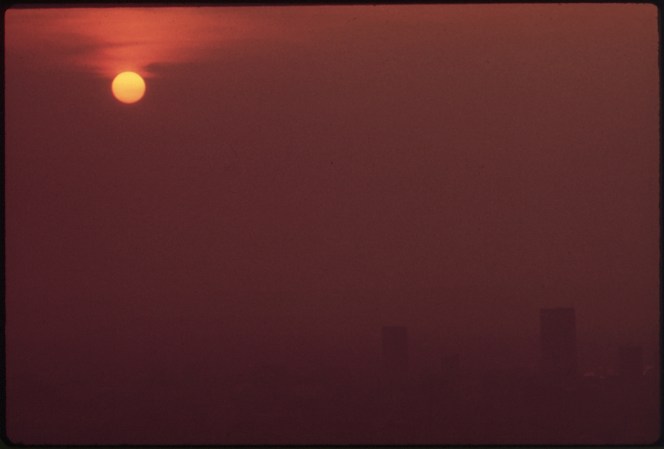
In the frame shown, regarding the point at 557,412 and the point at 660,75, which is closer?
the point at 660,75

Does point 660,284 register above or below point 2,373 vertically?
above

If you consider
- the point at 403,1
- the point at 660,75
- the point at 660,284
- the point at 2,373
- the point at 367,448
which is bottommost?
the point at 367,448

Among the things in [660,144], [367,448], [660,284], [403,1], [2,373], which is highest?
[403,1]

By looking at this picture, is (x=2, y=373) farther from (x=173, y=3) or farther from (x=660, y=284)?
(x=660, y=284)

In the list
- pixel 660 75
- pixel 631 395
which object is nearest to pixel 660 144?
pixel 660 75

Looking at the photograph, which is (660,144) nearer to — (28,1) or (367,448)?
(367,448)


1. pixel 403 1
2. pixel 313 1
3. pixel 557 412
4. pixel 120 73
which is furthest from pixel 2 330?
pixel 557 412

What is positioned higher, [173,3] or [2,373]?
[173,3]

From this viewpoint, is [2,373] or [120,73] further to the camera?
[120,73]

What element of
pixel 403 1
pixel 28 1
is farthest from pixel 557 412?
pixel 28 1
